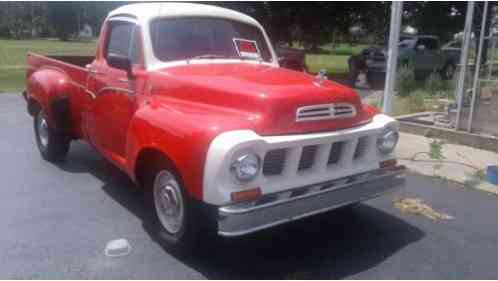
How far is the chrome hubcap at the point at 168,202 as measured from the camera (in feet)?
12.5

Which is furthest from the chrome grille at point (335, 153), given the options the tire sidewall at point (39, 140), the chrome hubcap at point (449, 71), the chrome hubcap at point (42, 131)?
the chrome hubcap at point (449, 71)

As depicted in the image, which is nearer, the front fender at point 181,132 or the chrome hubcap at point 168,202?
the front fender at point 181,132

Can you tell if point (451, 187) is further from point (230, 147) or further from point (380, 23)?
point (380, 23)

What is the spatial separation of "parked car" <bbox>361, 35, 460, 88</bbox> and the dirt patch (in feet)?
39.8

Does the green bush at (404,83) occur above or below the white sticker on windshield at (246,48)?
below

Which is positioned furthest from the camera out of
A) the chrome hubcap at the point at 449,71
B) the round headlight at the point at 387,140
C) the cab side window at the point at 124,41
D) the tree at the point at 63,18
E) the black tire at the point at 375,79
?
the tree at the point at 63,18

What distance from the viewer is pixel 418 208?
513 centimetres

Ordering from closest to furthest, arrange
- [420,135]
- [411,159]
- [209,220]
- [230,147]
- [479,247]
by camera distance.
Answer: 1. [230,147]
2. [209,220]
3. [479,247]
4. [411,159]
5. [420,135]

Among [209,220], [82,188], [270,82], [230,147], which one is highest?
[270,82]

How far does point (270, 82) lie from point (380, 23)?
66.2ft

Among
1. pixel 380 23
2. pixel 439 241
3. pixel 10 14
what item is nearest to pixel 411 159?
pixel 439 241

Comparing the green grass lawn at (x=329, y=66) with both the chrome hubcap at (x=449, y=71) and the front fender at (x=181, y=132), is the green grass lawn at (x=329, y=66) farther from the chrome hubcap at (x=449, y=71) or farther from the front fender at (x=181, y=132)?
the front fender at (x=181, y=132)

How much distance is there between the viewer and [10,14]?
2574 inches

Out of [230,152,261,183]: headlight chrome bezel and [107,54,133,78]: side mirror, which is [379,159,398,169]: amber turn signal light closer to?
[230,152,261,183]: headlight chrome bezel
